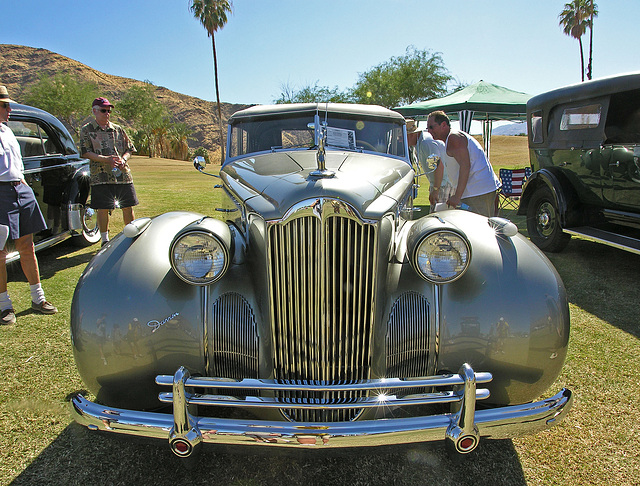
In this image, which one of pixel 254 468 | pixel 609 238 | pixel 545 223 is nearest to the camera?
pixel 254 468

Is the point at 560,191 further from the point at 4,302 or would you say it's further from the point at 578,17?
the point at 578,17

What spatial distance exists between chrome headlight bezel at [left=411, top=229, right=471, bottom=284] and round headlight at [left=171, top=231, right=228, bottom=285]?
91cm

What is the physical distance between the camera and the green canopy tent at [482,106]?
12.5 m

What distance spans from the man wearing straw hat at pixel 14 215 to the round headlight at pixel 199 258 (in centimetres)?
249

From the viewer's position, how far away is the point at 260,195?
6.57ft

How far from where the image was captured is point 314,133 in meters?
2.98

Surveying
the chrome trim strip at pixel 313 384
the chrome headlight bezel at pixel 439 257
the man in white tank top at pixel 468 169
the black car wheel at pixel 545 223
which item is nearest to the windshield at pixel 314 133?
the man in white tank top at pixel 468 169

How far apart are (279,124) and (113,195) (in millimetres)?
3053

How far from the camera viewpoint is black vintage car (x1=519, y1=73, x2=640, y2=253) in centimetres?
478

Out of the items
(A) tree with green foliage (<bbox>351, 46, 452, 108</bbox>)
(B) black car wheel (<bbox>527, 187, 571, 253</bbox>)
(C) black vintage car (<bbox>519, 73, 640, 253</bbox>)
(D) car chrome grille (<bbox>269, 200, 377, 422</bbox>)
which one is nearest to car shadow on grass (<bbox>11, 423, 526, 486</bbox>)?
(D) car chrome grille (<bbox>269, 200, 377, 422</bbox>)

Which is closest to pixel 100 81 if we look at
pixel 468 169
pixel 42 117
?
pixel 42 117

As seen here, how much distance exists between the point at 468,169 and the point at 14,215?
14.3 ft

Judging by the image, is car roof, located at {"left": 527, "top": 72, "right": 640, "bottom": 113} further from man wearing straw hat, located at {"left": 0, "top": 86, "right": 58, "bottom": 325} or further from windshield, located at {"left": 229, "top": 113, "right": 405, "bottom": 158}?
man wearing straw hat, located at {"left": 0, "top": 86, "right": 58, "bottom": 325}

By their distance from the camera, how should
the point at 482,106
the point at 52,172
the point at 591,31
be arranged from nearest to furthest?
the point at 52,172 → the point at 482,106 → the point at 591,31
